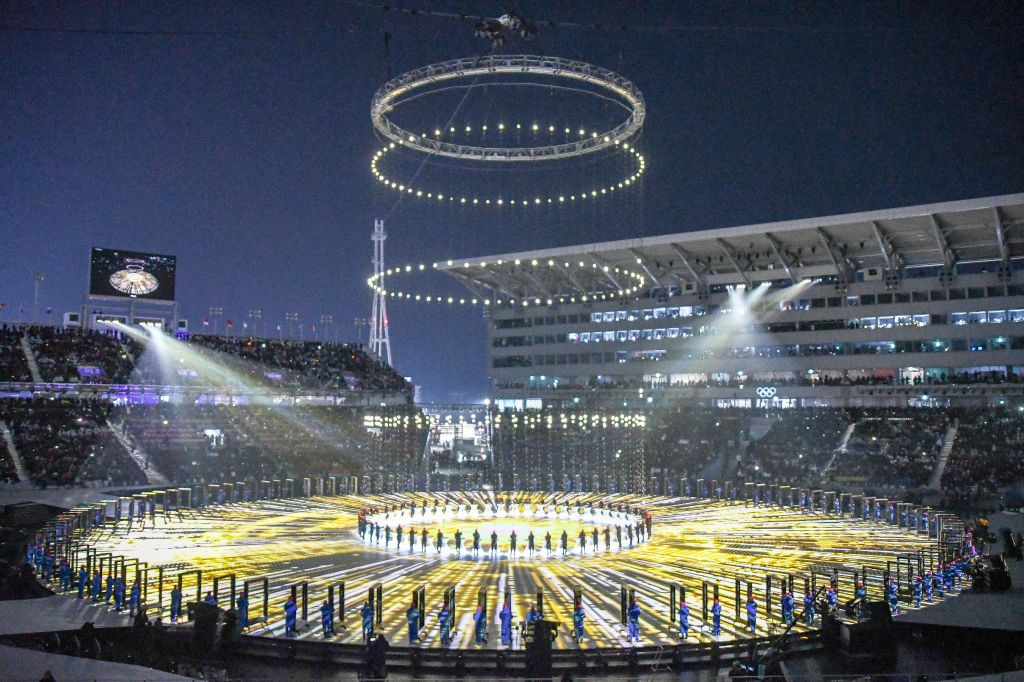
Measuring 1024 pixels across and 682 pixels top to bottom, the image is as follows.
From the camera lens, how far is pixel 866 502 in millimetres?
38562

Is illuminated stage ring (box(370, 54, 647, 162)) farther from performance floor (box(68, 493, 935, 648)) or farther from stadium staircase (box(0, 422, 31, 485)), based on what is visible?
stadium staircase (box(0, 422, 31, 485))

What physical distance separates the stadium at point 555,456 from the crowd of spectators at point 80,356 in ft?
1.15

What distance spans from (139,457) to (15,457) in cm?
592

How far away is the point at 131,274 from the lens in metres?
55.8

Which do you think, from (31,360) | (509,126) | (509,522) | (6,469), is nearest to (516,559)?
(509,522)

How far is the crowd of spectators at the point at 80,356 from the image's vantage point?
1913 inches

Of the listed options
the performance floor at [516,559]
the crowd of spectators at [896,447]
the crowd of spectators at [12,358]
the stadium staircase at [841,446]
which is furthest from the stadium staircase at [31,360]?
the crowd of spectators at [896,447]

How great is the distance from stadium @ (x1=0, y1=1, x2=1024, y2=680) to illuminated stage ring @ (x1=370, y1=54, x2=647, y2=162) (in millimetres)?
153

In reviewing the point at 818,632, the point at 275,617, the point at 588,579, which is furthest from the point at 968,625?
the point at 275,617

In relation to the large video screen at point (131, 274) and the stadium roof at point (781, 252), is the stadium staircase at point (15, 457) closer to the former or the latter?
the large video screen at point (131, 274)

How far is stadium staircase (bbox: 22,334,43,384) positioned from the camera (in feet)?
155

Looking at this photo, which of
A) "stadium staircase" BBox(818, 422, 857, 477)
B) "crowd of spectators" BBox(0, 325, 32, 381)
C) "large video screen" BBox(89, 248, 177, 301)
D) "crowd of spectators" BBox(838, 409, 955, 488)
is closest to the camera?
"crowd of spectators" BBox(838, 409, 955, 488)

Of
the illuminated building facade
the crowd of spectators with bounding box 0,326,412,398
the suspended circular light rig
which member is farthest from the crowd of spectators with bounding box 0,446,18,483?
the illuminated building facade

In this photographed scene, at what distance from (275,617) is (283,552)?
8.07 metres
